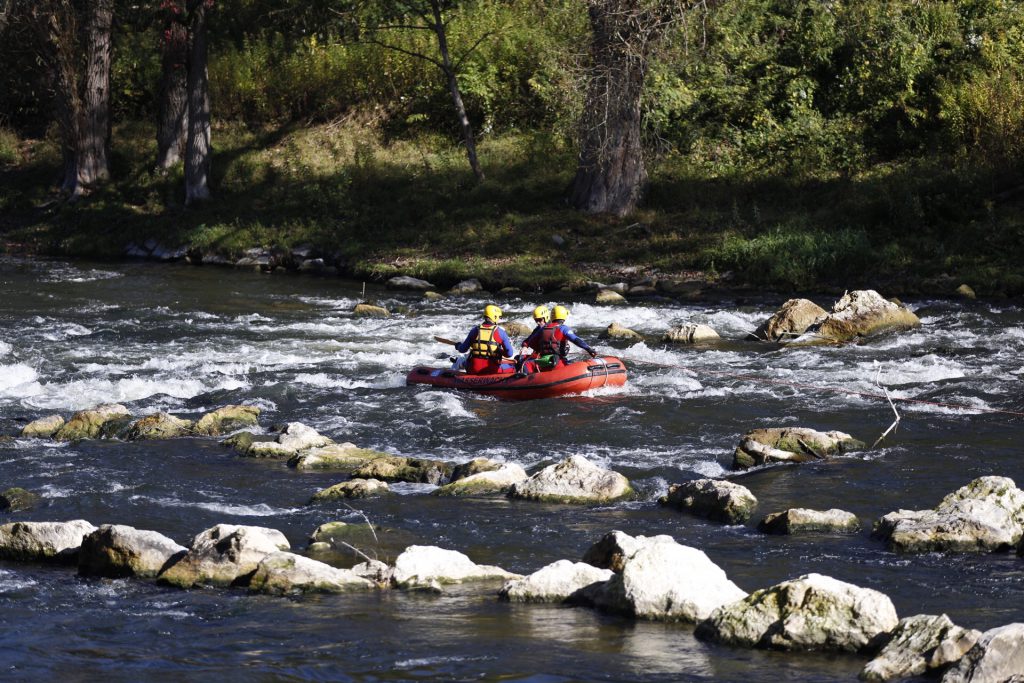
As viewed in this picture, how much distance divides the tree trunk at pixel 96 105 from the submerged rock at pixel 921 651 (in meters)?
24.5

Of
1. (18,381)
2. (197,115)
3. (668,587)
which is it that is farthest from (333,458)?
(197,115)

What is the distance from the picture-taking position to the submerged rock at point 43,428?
11.1 meters

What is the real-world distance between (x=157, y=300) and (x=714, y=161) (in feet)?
34.0

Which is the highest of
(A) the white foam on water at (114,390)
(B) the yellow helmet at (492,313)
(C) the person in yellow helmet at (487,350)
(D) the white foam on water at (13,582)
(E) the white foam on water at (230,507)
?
(B) the yellow helmet at (492,313)

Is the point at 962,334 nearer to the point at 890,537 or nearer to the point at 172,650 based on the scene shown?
the point at 890,537

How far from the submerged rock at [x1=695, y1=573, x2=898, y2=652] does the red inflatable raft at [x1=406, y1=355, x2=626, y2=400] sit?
6.79 metres

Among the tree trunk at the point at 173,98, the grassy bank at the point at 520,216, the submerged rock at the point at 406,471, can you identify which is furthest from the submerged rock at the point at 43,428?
the tree trunk at the point at 173,98

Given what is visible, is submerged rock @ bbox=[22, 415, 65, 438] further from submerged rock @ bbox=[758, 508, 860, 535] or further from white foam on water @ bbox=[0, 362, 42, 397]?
submerged rock @ bbox=[758, 508, 860, 535]

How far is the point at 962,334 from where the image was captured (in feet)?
50.0

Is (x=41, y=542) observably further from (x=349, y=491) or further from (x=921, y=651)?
(x=921, y=651)

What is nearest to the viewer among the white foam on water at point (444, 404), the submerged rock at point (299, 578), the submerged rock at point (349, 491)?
the submerged rock at point (299, 578)

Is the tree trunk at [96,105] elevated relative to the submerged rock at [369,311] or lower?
elevated

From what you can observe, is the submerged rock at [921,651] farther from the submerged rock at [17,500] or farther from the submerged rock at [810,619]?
the submerged rock at [17,500]

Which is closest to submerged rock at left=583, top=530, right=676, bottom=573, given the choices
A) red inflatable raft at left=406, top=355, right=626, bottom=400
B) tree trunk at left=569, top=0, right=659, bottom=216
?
red inflatable raft at left=406, top=355, right=626, bottom=400
